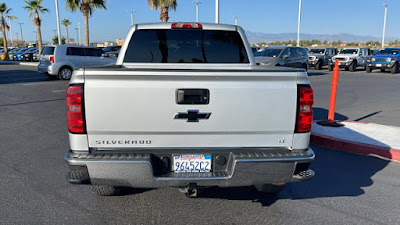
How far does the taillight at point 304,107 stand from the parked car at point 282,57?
14.8 meters

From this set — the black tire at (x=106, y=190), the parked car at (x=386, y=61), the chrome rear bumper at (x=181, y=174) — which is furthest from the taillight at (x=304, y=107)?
the parked car at (x=386, y=61)

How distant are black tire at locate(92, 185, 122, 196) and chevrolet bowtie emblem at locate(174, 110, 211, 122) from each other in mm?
1375

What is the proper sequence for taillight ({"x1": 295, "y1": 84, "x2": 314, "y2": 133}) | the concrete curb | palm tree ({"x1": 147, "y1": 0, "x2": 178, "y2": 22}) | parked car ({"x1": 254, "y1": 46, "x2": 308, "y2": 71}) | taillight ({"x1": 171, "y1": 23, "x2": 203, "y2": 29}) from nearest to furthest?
taillight ({"x1": 295, "y1": 84, "x2": 314, "y2": 133})
taillight ({"x1": 171, "y1": 23, "x2": 203, "y2": 29})
the concrete curb
parked car ({"x1": 254, "y1": 46, "x2": 308, "y2": 71})
palm tree ({"x1": 147, "y1": 0, "x2": 178, "y2": 22})

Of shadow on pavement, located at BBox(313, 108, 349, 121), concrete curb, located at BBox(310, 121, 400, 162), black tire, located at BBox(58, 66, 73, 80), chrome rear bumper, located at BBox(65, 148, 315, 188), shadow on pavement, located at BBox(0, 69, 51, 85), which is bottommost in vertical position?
shadow on pavement, located at BBox(0, 69, 51, 85)

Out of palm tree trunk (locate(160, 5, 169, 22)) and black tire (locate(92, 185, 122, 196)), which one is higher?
palm tree trunk (locate(160, 5, 169, 22))

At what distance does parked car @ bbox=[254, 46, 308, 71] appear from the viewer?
701 inches

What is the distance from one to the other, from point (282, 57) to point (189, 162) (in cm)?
1621

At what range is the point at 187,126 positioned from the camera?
116 inches

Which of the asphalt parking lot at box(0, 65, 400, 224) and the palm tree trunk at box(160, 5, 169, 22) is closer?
the asphalt parking lot at box(0, 65, 400, 224)

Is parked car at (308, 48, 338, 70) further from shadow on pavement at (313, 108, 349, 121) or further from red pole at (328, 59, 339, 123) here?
red pole at (328, 59, 339, 123)

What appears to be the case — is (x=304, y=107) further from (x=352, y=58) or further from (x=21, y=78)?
(x=352, y=58)

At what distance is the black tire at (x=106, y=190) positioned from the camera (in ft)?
12.2

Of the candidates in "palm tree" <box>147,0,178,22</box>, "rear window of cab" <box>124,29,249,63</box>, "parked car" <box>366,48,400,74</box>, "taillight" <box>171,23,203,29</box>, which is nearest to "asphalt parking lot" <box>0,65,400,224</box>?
"rear window of cab" <box>124,29,249,63</box>

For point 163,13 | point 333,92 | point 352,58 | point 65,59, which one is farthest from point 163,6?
point 333,92
